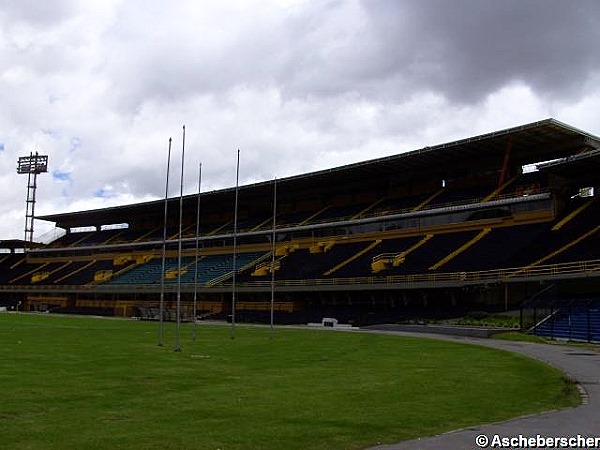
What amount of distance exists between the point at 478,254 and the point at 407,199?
17.3 metres

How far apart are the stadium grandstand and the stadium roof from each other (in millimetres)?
157

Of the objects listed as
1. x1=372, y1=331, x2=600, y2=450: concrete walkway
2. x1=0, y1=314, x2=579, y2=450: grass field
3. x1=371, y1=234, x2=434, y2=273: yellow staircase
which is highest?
x1=371, y1=234, x2=434, y2=273: yellow staircase

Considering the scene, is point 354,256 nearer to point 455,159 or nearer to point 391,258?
point 391,258

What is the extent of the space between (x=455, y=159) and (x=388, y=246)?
434 inches

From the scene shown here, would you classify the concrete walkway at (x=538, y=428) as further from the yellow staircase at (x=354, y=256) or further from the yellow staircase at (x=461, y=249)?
the yellow staircase at (x=354, y=256)

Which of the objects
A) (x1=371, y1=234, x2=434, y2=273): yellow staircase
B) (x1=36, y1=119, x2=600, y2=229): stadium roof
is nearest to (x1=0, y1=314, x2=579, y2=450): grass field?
(x1=371, y1=234, x2=434, y2=273): yellow staircase

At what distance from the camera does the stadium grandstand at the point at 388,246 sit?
148ft

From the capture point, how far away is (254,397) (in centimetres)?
1386

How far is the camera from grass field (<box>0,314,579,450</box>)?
32.3 feet

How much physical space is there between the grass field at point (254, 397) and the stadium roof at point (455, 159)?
32749mm

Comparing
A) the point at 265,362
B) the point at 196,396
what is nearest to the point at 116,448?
the point at 196,396

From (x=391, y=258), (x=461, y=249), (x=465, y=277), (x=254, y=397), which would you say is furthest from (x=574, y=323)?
(x=254, y=397)

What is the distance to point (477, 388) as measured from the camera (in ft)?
50.7

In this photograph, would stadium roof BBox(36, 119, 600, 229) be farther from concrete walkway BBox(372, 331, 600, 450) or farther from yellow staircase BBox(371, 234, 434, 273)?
concrete walkway BBox(372, 331, 600, 450)
